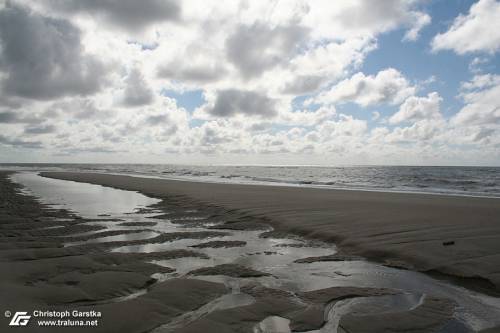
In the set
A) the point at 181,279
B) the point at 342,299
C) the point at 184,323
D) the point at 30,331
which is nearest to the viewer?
the point at 30,331

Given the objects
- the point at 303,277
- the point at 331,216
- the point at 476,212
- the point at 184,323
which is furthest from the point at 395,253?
the point at 476,212

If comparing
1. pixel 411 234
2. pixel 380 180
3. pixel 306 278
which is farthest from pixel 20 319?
pixel 380 180

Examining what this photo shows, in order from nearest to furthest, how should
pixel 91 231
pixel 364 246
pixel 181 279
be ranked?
pixel 181 279 < pixel 364 246 < pixel 91 231

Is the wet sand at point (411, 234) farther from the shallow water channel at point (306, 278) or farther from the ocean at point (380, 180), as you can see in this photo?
the ocean at point (380, 180)

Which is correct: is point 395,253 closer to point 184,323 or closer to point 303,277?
point 303,277

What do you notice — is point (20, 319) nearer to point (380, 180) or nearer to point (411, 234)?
point (411, 234)

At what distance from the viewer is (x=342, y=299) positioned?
4.88m

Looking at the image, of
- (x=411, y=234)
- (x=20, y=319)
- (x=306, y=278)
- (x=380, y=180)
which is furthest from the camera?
(x=380, y=180)

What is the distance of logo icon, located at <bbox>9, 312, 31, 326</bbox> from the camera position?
3729mm

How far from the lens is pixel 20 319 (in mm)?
3824

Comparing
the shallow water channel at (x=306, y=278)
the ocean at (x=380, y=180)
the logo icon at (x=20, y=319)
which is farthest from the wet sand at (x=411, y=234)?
the ocean at (x=380, y=180)

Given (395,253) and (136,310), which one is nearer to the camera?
(136,310)

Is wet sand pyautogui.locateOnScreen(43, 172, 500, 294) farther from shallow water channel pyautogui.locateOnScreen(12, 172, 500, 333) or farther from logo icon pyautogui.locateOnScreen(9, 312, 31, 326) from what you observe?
logo icon pyautogui.locateOnScreen(9, 312, 31, 326)

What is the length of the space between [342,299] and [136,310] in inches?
123
